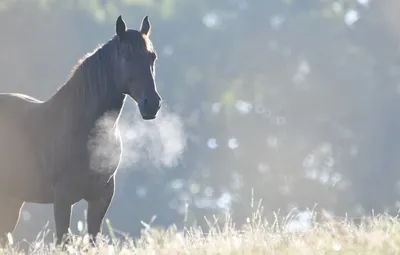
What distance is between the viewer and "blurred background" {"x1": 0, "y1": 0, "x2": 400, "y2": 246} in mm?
26031

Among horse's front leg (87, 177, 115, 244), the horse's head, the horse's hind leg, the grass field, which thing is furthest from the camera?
the horse's hind leg

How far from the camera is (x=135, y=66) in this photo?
7.33m

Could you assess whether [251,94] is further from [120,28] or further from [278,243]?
[278,243]

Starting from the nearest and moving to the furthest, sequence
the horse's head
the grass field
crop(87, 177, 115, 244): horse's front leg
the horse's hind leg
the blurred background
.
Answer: the grass field
the horse's head
crop(87, 177, 115, 244): horse's front leg
the horse's hind leg
the blurred background

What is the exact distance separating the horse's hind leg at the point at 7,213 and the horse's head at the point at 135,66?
203 cm

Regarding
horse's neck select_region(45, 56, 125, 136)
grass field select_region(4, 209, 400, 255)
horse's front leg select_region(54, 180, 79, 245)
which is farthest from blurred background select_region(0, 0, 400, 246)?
grass field select_region(4, 209, 400, 255)

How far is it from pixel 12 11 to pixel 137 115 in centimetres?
523

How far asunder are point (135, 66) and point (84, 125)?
0.73 metres

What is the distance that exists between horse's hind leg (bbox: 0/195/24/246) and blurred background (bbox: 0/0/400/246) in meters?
16.7

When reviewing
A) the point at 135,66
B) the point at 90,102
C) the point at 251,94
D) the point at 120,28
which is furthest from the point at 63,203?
the point at 251,94

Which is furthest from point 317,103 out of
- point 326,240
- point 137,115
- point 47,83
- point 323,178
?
point 326,240

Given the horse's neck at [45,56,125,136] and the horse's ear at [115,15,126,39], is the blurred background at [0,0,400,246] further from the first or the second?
the horse's ear at [115,15,126,39]

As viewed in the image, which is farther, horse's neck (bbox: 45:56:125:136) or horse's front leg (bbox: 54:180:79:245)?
horse's neck (bbox: 45:56:125:136)

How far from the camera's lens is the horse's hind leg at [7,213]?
858cm
